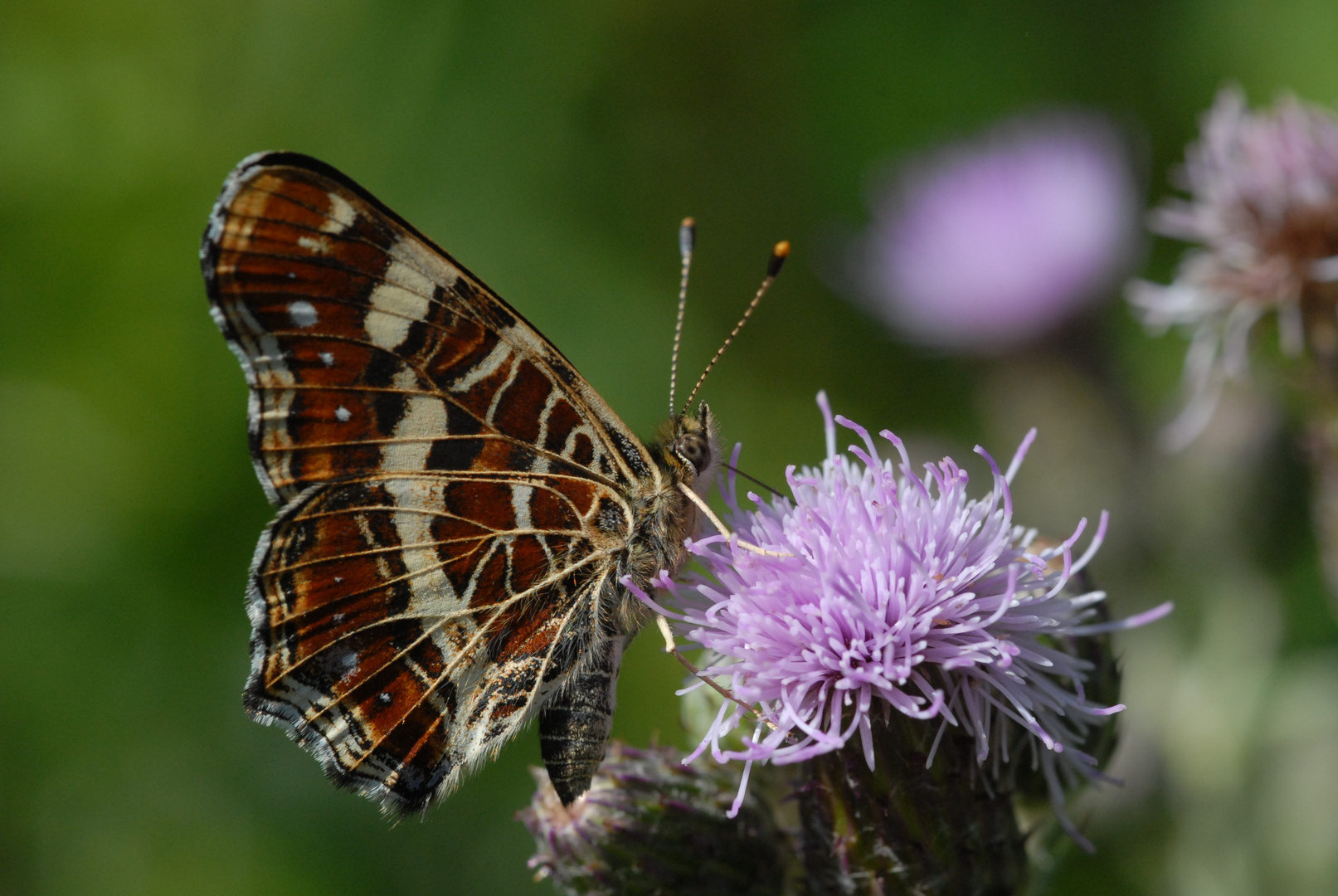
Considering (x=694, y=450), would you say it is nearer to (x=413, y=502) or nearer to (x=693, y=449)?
(x=693, y=449)

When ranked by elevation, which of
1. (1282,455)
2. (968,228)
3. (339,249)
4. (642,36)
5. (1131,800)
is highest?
(642,36)

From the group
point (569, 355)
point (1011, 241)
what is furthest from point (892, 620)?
point (1011, 241)

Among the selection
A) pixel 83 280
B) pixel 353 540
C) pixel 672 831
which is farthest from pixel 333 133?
pixel 672 831

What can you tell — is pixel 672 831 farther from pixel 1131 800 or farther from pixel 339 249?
pixel 1131 800

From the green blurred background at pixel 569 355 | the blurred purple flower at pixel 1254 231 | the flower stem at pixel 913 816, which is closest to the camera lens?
the flower stem at pixel 913 816

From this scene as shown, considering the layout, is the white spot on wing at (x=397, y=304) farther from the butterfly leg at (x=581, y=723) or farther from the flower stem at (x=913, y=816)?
the flower stem at (x=913, y=816)

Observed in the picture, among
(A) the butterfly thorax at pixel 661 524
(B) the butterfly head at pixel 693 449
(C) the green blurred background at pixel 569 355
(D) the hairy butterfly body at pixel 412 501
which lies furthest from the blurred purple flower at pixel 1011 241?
(D) the hairy butterfly body at pixel 412 501
